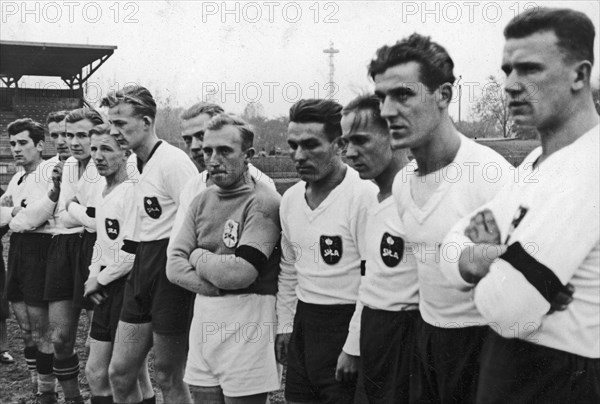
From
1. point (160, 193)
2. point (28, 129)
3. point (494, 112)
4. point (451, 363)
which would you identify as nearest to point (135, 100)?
point (160, 193)

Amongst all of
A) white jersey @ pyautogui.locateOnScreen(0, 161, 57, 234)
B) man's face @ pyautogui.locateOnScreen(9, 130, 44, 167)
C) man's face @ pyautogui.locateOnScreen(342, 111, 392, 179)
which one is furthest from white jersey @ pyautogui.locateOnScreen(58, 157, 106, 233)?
man's face @ pyautogui.locateOnScreen(342, 111, 392, 179)

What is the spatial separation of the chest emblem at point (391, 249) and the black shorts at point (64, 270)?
9.55 ft

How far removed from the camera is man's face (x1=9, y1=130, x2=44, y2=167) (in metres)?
5.63

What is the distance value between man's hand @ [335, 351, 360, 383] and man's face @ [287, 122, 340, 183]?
82 centimetres

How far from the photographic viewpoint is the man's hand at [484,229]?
6.16ft

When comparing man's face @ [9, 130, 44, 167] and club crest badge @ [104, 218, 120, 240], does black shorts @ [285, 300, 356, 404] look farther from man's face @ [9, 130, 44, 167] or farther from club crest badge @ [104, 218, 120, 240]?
man's face @ [9, 130, 44, 167]

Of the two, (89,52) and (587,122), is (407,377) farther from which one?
(89,52)

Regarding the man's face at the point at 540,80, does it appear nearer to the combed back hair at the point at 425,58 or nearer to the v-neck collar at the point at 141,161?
the combed back hair at the point at 425,58

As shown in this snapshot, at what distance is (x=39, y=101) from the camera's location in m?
24.1

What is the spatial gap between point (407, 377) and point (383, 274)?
1.37 ft

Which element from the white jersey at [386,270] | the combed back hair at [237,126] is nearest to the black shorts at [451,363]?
the white jersey at [386,270]

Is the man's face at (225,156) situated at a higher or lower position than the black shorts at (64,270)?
higher

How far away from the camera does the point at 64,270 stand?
479 cm

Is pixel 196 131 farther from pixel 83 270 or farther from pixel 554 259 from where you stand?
pixel 554 259
